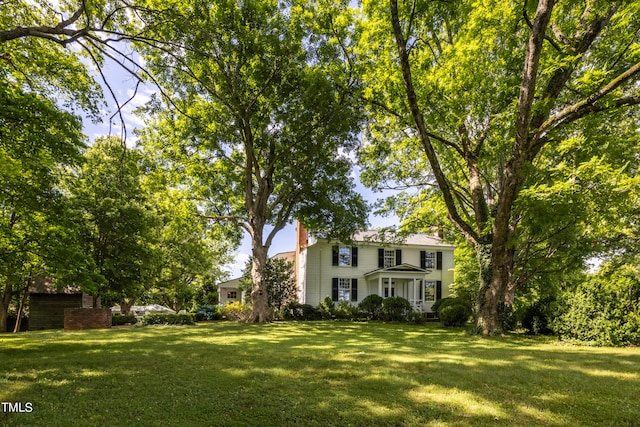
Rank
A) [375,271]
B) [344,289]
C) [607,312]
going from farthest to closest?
1. [344,289]
2. [375,271]
3. [607,312]

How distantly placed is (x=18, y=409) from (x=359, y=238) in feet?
85.2

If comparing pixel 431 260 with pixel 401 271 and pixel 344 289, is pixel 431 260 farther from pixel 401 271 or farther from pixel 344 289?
pixel 344 289

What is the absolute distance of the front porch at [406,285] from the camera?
26.6 metres

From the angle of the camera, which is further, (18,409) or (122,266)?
(122,266)

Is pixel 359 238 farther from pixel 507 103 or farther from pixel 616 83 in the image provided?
pixel 616 83

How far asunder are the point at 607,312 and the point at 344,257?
60.0 feet

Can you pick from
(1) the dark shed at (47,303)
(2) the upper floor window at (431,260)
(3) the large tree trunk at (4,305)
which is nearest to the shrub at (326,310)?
(2) the upper floor window at (431,260)

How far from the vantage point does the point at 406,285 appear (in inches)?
1125

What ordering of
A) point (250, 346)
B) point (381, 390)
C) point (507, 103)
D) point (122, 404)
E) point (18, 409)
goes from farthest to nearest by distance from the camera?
point (507, 103) → point (250, 346) → point (381, 390) → point (122, 404) → point (18, 409)

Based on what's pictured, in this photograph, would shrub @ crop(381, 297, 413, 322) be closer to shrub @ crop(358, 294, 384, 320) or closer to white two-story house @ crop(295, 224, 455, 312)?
shrub @ crop(358, 294, 384, 320)

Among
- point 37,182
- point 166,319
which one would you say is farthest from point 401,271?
point 37,182

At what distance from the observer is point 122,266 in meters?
19.8

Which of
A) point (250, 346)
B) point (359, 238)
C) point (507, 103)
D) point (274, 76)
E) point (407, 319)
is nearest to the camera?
point (250, 346)

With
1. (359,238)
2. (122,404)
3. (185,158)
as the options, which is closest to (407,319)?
(359,238)
